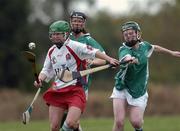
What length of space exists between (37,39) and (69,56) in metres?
45.5

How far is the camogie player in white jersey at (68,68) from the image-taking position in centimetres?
1336

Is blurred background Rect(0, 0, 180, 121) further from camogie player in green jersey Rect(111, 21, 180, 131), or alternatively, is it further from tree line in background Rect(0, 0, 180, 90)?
camogie player in green jersey Rect(111, 21, 180, 131)

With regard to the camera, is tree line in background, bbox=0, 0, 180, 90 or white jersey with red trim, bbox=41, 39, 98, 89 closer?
white jersey with red trim, bbox=41, 39, 98, 89

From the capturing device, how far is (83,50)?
43.9 feet

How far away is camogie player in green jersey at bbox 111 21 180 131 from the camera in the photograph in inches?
550

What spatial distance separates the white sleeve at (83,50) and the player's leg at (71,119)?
3.09ft

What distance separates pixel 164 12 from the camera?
55125 millimetres

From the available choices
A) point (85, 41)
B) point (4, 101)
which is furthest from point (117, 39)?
point (85, 41)

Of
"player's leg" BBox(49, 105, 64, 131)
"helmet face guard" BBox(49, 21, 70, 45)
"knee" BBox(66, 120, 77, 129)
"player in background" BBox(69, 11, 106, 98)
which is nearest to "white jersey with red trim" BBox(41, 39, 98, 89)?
"helmet face guard" BBox(49, 21, 70, 45)

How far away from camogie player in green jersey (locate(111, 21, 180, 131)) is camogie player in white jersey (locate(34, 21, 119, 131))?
0.82 metres

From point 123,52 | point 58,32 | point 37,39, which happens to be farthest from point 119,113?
Result: point 37,39

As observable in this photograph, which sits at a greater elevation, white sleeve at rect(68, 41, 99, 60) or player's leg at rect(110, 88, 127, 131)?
white sleeve at rect(68, 41, 99, 60)

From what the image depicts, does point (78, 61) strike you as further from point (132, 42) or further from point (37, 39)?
point (37, 39)

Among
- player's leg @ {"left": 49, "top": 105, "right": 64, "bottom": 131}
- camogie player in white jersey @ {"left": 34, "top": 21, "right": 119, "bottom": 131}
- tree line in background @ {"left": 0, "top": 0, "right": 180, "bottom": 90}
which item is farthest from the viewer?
tree line in background @ {"left": 0, "top": 0, "right": 180, "bottom": 90}
